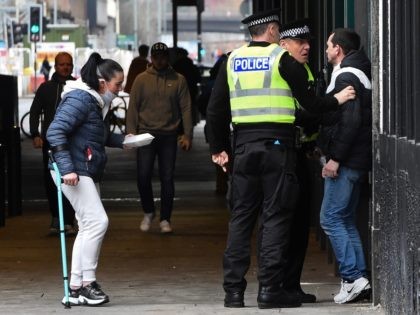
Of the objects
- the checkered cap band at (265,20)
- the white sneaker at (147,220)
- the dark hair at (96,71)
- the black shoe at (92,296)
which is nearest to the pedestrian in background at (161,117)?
the white sneaker at (147,220)

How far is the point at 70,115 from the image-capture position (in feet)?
30.2

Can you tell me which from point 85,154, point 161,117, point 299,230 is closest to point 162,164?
point 161,117

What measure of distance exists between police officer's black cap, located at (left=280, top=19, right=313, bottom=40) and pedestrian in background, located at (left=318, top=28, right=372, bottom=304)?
19 centimetres

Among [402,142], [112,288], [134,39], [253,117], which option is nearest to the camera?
[402,142]

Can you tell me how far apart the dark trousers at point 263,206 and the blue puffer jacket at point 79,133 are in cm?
95

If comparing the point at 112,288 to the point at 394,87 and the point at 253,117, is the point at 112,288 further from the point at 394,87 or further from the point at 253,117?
the point at 394,87

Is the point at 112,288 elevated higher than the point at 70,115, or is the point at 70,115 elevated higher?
the point at 70,115

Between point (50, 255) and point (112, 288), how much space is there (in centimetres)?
201

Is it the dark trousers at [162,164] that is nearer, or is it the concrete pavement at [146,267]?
the concrete pavement at [146,267]

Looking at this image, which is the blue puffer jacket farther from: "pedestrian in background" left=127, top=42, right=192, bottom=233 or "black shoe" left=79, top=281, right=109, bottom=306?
"pedestrian in background" left=127, top=42, right=192, bottom=233

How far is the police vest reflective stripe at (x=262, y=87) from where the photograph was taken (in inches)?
344

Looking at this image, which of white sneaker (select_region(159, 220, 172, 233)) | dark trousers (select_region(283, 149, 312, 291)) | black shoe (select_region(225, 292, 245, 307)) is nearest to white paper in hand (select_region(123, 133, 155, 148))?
dark trousers (select_region(283, 149, 312, 291))

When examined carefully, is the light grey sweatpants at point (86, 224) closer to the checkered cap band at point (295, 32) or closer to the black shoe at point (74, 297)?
the black shoe at point (74, 297)

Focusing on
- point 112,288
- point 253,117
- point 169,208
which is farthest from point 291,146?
point 169,208
